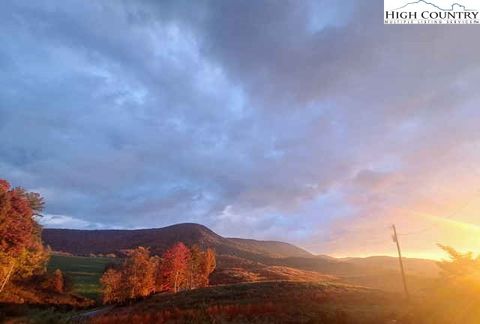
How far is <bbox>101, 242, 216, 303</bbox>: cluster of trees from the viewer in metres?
59.2

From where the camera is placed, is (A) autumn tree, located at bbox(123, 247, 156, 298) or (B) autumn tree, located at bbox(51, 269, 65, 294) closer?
(B) autumn tree, located at bbox(51, 269, 65, 294)

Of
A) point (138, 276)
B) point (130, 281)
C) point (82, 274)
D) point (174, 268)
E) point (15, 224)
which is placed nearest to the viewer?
point (15, 224)

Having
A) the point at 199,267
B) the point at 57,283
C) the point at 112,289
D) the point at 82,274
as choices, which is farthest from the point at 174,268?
the point at 82,274

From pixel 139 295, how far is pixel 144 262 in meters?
6.68

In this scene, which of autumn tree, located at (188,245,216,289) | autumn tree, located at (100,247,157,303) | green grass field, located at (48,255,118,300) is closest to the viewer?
autumn tree, located at (100,247,157,303)

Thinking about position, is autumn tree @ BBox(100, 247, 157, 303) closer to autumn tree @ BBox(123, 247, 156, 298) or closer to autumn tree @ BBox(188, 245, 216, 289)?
autumn tree @ BBox(123, 247, 156, 298)

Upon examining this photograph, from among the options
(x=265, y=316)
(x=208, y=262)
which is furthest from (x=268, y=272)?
(x=265, y=316)

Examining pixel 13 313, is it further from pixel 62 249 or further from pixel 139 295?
pixel 62 249

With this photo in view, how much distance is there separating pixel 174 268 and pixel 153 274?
15.6 ft

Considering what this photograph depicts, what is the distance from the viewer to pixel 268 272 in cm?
11588

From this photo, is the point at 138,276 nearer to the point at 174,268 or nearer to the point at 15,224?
the point at 174,268

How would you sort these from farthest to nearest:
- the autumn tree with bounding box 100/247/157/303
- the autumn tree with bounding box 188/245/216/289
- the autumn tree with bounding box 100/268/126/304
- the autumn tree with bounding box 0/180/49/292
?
the autumn tree with bounding box 188/245/216/289 → the autumn tree with bounding box 100/247/157/303 → the autumn tree with bounding box 100/268/126/304 → the autumn tree with bounding box 0/180/49/292

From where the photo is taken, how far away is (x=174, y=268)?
71812mm

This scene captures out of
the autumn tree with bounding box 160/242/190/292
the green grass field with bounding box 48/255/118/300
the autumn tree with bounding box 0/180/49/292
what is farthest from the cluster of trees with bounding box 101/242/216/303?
the autumn tree with bounding box 0/180/49/292
